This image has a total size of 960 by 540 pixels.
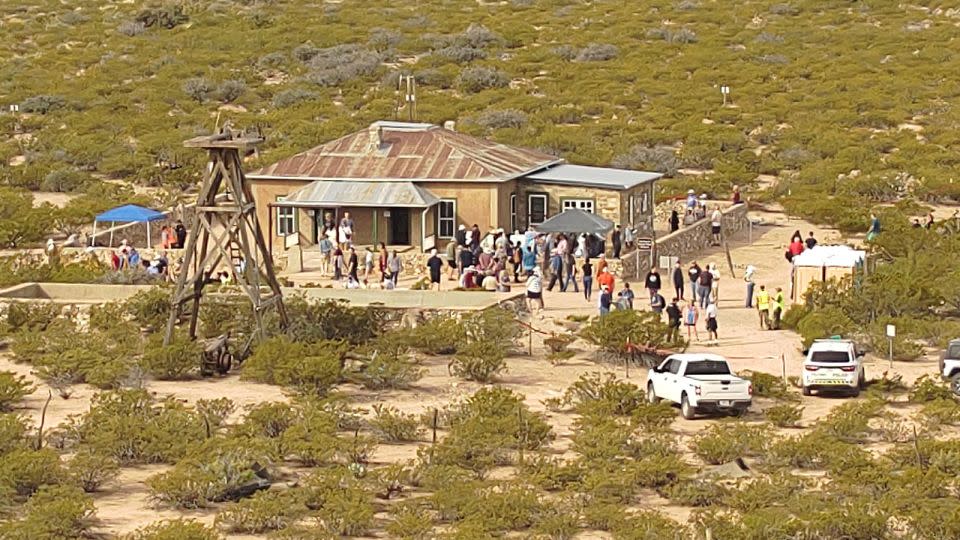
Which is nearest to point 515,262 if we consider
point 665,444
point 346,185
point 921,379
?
point 346,185

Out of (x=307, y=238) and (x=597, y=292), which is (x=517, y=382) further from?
(x=307, y=238)

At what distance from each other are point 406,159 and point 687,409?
17342 millimetres

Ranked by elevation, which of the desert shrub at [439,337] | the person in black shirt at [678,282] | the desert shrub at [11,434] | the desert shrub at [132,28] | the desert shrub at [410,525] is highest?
the desert shrub at [132,28]

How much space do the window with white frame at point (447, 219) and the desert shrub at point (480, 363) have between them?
12.2 m

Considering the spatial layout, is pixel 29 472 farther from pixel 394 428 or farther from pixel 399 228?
pixel 399 228

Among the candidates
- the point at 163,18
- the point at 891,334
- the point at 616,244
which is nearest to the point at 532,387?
the point at 891,334

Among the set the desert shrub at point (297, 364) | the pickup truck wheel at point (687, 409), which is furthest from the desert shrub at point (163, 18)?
the pickup truck wheel at point (687, 409)

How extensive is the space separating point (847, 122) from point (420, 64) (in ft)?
67.4

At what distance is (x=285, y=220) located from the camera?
4416cm

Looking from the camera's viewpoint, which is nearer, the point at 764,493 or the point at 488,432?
the point at 764,493

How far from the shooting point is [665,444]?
25.3m

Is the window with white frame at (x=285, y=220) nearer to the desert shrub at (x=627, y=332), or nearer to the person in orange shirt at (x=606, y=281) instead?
the person in orange shirt at (x=606, y=281)

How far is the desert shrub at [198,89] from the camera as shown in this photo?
74500 mm

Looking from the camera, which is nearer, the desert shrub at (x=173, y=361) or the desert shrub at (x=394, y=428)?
the desert shrub at (x=394, y=428)
